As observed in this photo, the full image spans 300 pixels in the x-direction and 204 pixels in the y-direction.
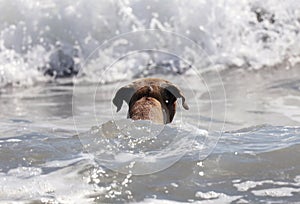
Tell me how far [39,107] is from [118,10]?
12.8ft

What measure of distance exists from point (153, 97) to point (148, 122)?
1.53ft

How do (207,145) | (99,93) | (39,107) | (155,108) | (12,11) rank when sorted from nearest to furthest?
1. (207,145)
2. (155,108)
3. (39,107)
4. (99,93)
5. (12,11)

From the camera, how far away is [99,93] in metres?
8.02

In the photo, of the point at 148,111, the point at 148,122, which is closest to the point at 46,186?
the point at 148,122

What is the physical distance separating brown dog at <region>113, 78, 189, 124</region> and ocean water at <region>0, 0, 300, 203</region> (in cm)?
13

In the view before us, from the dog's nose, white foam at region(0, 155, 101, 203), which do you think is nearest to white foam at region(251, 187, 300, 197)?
white foam at region(0, 155, 101, 203)

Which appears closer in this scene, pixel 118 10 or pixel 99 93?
pixel 99 93

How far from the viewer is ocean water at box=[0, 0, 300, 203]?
3471mm

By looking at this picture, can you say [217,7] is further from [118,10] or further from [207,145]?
[207,145]

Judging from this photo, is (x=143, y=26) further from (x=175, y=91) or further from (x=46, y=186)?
(x=46, y=186)

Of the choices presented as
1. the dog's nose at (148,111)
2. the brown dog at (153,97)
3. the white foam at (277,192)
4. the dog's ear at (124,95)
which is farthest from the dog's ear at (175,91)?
the white foam at (277,192)

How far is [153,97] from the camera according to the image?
4805mm

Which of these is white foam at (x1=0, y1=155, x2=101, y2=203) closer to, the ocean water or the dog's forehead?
the ocean water

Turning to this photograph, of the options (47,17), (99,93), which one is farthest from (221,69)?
(47,17)
